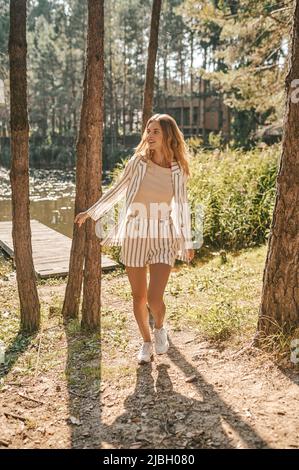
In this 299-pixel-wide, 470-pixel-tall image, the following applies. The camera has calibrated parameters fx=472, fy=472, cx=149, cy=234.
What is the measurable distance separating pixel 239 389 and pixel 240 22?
1004 cm

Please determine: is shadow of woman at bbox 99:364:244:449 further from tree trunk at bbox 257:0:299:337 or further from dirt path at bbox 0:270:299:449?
tree trunk at bbox 257:0:299:337

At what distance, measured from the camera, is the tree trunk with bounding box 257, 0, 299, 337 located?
12.5 feet

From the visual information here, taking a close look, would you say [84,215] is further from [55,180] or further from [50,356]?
[55,180]

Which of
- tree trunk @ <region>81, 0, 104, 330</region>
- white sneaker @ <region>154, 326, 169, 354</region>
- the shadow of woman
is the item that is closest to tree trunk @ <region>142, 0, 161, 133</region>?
tree trunk @ <region>81, 0, 104, 330</region>

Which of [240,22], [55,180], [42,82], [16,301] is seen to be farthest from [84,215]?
[42,82]

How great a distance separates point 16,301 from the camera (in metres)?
6.51

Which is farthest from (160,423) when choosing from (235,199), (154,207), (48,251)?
(235,199)

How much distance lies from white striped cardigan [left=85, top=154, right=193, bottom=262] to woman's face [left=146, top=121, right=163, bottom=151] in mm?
139

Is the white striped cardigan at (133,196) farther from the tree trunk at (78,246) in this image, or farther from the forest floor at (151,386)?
the tree trunk at (78,246)

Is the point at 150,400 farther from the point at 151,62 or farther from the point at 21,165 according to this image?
the point at 151,62

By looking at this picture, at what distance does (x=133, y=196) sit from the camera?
3.96m

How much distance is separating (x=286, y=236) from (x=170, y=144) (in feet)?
4.04

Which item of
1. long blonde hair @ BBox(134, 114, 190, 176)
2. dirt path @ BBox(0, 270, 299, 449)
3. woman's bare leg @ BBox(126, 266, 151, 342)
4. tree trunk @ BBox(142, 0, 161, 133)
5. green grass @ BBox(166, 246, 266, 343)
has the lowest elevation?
dirt path @ BBox(0, 270, 299, 449)

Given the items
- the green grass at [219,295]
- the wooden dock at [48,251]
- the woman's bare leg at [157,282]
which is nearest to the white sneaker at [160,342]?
the woman's bare leg at [157,282]
